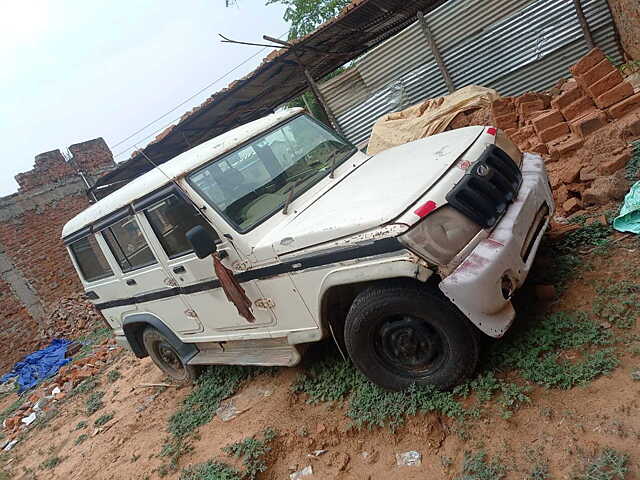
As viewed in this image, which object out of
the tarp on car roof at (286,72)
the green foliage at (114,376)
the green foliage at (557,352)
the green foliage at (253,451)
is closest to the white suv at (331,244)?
the green foliage at (557,352)

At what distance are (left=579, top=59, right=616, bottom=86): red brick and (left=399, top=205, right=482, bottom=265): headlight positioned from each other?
11.3 ft

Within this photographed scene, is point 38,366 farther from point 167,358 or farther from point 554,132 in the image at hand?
point 554,132

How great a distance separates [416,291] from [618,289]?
4.60 ft

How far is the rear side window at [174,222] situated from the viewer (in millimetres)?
3262

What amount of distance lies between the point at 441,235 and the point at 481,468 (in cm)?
123

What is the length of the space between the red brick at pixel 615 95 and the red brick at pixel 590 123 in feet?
0.39

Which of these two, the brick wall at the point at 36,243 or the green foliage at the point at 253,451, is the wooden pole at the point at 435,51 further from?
the brick wall at the point at 36,243

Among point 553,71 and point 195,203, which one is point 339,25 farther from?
point 195,203

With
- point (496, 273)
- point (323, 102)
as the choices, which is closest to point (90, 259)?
point (496, 273)

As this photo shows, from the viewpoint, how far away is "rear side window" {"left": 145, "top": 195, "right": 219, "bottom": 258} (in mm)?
3262

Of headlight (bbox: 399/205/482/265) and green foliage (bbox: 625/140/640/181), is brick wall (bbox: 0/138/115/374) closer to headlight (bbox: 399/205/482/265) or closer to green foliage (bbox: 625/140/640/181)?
headlight (bbox: 399/205/482/265)

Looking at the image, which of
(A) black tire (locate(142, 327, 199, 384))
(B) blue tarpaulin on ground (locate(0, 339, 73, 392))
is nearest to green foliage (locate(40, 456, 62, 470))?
(A) black tire (locate(142, 327, 199, 384))

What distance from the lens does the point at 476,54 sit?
25.9ft

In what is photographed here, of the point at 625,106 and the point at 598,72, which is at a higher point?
the point at 598,72
